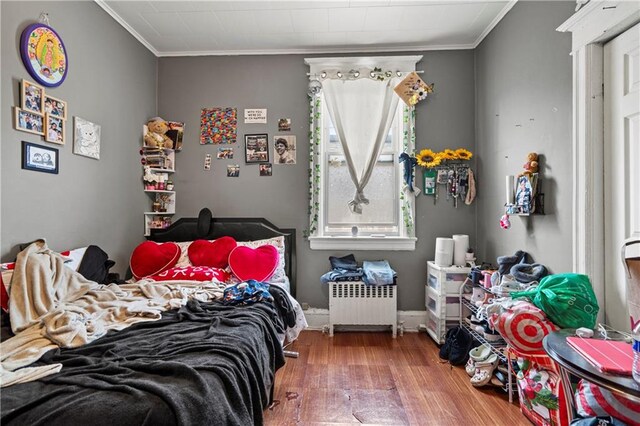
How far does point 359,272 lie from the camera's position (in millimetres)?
2928

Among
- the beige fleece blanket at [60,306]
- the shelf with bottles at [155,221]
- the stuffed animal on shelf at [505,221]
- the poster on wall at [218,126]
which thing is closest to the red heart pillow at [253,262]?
the beige fleece blanket at [60,306]

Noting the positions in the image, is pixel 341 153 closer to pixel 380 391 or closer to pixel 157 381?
pixel 380 391

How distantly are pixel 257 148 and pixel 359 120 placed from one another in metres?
1.10

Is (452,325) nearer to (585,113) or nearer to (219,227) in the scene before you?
(585,113)

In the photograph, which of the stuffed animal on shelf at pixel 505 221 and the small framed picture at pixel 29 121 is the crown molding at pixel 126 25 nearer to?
the small framed picture at pixel 29 121

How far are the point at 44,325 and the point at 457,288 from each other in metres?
2.84

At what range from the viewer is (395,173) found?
125 inches

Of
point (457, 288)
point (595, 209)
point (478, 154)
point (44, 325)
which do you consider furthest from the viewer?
point (478, 154)

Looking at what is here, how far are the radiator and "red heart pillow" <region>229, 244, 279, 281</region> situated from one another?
0.68 m

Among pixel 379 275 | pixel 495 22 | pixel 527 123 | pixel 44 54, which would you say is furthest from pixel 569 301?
pixel 44 54

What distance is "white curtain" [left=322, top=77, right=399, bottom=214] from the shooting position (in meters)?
3.10

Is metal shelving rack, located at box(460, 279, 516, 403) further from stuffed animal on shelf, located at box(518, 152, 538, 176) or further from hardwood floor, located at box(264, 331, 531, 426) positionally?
stuffed animal on shelf, located at box(518, 152, 538, 176)

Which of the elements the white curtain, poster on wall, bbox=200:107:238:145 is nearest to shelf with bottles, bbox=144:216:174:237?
poster on wall, bbox=200:107:238:145

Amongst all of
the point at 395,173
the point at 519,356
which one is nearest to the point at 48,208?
the point at 395,173
